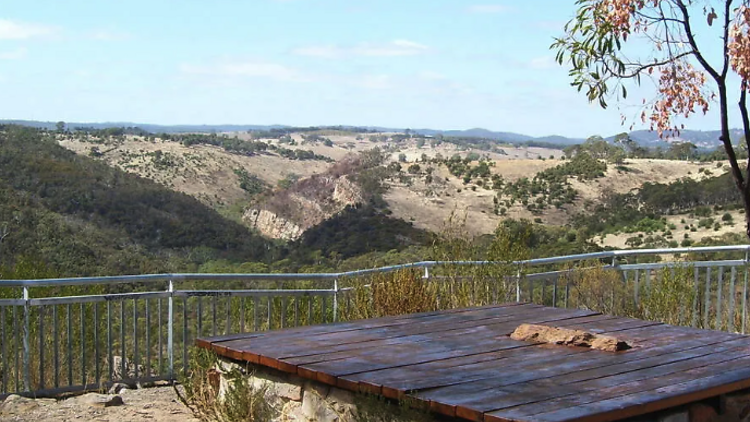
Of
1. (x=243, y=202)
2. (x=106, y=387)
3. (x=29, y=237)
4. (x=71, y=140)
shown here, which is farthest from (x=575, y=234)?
(x=71, y=140)

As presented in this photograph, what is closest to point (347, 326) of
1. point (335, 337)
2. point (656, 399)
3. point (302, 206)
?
point (335, 337)

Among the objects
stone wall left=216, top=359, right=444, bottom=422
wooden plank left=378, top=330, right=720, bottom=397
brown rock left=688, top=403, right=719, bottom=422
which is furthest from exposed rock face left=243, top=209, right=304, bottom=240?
brown rock left=688, top=403, right=719, bottom=422

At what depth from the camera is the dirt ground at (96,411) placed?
6391 millimetres

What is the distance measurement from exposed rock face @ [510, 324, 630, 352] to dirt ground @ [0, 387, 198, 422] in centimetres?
230

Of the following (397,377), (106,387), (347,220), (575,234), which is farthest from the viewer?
(347,220)

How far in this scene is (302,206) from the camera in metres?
54.2

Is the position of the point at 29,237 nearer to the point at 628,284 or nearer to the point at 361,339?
the point at 628,284

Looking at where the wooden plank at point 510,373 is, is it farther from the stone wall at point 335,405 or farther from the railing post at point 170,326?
the railing post at point 170,326

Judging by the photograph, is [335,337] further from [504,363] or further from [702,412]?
[702,412]

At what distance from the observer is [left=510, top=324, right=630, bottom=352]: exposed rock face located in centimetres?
557

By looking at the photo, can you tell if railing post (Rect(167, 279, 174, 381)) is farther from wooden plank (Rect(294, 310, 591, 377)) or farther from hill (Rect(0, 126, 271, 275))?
hill (Rect(0, 126, 271, 275))

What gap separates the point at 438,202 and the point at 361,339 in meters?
48.9

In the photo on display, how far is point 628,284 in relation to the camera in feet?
31.3

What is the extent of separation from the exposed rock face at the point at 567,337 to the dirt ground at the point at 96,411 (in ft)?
7.56
